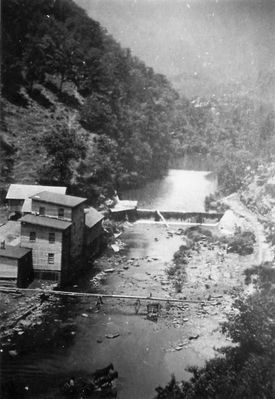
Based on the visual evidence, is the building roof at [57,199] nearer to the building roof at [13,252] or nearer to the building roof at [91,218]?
the building roof at [91,218]

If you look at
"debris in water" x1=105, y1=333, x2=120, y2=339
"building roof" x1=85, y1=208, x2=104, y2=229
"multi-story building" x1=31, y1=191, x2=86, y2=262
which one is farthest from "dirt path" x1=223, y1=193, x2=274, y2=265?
"debris in water" x1=105, y1=333, x2=120, y2=339

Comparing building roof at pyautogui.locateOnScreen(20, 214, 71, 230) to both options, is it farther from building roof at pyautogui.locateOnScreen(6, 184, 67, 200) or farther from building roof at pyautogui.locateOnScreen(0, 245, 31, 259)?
building roof at pyautogui.locateOnScreen(6, 184, 67, 200)

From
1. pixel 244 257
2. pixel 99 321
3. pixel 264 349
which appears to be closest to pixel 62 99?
pixel 244 257

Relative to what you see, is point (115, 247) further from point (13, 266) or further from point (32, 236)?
point (13, 266)

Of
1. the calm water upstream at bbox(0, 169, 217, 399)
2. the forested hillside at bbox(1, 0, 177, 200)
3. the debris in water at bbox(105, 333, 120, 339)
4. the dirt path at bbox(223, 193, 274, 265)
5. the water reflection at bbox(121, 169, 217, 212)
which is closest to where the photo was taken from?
the calm water upstream at bbox(0, 169, 217, 399)

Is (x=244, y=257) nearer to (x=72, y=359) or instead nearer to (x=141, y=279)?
(x=141, y=279)

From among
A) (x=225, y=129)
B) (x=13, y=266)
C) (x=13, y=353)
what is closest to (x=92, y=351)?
(x=13, y=353)
